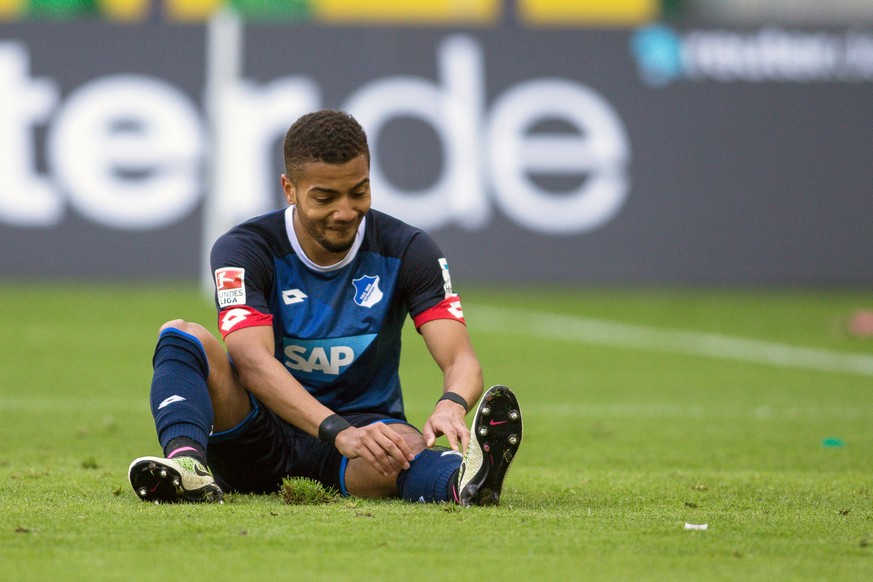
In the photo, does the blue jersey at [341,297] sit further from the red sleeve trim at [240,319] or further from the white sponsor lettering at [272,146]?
the white sponsor lettering at [272,146]

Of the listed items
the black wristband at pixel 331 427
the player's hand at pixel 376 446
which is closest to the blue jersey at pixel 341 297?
the black wristband at pixel 331 427

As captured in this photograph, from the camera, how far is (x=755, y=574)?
11.4ft

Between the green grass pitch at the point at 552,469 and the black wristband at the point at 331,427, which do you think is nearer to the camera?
the green grass pitch at the point at 552,469

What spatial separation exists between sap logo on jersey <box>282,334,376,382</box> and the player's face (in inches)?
12.1

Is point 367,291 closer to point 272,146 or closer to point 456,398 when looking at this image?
point 456,398

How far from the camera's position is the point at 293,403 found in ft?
14.4

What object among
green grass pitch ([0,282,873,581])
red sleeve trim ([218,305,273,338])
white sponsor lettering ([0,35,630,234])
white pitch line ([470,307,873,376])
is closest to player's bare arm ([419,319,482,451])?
green grass pitch ([0,282,873,581])

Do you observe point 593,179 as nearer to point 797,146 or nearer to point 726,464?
point 797,146

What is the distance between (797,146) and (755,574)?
44.0 feet

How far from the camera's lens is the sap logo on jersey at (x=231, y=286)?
4570 millimetres

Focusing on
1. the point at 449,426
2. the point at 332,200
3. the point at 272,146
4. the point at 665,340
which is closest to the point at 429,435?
the point at 449,426

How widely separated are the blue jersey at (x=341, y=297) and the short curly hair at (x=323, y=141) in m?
0.30

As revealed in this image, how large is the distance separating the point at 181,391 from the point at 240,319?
1.00 feet

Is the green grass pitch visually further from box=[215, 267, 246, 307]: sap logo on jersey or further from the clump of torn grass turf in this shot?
box=[215, 267, 246, 307]: sap logo on jersey
